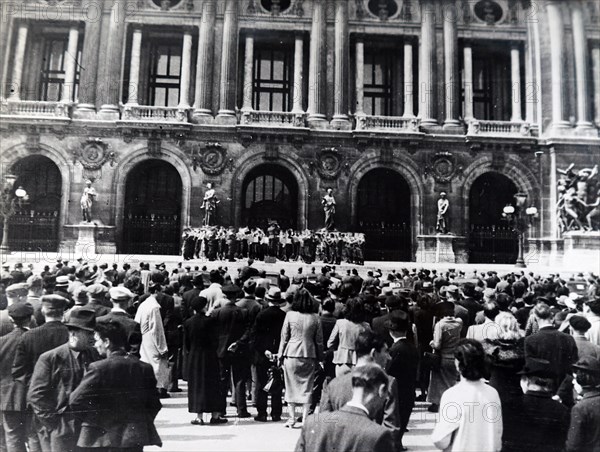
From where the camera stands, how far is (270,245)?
24.0 meters

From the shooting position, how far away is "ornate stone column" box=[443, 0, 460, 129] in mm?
29547

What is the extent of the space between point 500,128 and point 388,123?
6.14 metres

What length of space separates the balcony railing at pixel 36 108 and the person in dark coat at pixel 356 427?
27966 mm

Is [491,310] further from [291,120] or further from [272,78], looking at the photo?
[272,78]

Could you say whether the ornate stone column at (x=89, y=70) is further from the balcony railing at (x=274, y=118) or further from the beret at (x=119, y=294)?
the beret at (x=119, y=294)

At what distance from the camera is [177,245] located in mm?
28453

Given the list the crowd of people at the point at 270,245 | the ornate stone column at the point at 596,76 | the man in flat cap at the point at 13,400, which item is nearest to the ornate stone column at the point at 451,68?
the ornate stone column at the point at 596,76

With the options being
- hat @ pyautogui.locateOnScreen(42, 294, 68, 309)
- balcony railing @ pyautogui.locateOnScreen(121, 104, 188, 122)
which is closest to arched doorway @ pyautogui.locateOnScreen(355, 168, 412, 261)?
balcony railing @ pyautogui.locateOnScreen(121, 104, 188, 122)

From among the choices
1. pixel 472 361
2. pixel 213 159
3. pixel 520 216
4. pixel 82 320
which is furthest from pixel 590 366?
pixel 213 159

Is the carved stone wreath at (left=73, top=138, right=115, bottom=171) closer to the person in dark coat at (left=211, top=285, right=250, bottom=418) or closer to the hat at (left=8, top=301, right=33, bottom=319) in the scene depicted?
the person in dark coat at (left=211, top=285, right=250, bottom=418)

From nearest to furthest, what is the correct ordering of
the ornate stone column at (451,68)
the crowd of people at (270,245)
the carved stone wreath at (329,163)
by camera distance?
the crowd of people at (270,245), the carved stone wreath at (329,163), the ornate stone column at (451,68)

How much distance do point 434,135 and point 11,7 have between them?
22645mm

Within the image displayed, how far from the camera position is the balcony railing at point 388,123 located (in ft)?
95.5

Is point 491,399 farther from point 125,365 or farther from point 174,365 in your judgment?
point 174,365
